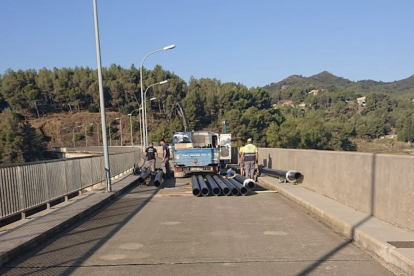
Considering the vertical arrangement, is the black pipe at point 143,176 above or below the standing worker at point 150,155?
below

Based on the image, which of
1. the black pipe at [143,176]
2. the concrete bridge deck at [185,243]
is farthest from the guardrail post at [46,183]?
the black pipe at [143,176]

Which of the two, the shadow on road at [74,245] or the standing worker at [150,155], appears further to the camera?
the standing worker at [150,155]

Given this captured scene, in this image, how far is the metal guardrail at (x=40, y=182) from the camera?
7.31 meters

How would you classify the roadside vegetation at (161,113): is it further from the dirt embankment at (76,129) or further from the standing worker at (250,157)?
the standing worker at (250,157)

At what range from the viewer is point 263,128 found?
345 ft

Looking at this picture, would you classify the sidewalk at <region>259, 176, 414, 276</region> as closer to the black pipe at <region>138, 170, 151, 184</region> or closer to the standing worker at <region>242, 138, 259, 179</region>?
the standing worker at <region>242, 138, 259, 179</region>

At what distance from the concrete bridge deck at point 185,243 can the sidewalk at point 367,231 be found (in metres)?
0.14

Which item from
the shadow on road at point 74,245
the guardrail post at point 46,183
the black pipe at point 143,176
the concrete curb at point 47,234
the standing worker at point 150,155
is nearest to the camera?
the shadow on road at point 74,245

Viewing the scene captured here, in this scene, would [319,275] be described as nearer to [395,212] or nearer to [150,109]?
[395,212]

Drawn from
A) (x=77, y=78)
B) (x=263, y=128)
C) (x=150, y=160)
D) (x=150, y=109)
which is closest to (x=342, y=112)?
(x=263, y=128)

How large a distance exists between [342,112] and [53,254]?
500ft

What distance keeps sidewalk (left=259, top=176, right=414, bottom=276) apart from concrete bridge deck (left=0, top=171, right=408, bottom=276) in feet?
0.46

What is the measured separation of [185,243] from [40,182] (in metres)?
4.57

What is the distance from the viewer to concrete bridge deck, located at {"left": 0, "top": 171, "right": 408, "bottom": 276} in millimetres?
4816
